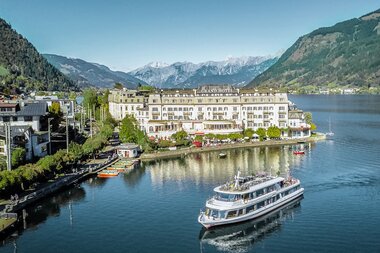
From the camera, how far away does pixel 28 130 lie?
6481cm

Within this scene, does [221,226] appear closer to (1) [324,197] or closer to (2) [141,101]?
(1) [324,197]

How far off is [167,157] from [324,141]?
116 feet

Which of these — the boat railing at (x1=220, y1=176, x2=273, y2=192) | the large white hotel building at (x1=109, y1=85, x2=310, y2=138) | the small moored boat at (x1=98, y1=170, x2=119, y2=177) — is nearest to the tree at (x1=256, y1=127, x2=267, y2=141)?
the large white hotel building at (x1=109, y1=85, x2=310, y2=138)

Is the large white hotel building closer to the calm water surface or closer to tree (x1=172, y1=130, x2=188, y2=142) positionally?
tree (x1=172, y1=130, x2=188, y2=142)

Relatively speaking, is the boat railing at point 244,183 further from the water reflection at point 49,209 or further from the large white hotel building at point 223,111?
the large white hotel building at point 223,111

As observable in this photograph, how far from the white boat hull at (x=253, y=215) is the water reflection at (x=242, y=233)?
43 cm

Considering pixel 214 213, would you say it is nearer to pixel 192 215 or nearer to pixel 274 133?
pixel 192 215

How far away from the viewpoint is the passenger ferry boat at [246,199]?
140 feet

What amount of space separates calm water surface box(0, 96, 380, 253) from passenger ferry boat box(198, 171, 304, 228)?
→ 3.06 feet

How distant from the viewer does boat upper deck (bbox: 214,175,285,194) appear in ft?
147

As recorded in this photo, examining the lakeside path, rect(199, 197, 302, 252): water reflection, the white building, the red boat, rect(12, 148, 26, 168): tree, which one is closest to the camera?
rect(199, 197, 302, 252): water reflection

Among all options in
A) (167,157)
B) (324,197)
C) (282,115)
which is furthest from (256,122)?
(324,197)

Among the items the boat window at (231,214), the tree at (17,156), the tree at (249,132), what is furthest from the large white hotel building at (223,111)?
the boat window at (231,214)

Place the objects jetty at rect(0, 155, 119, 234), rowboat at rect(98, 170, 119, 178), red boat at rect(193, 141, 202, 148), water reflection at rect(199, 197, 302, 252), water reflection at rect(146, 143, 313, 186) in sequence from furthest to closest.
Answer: red boat at rect(193, 141, 202, 148) < rowboat at rect(98, 170, 119, 178) < water reflection at rect(146, 143, 313, 186) < jetty at rect(0, 155, 119, 234) < water reflection at rect(199, 197, 302, 252)
